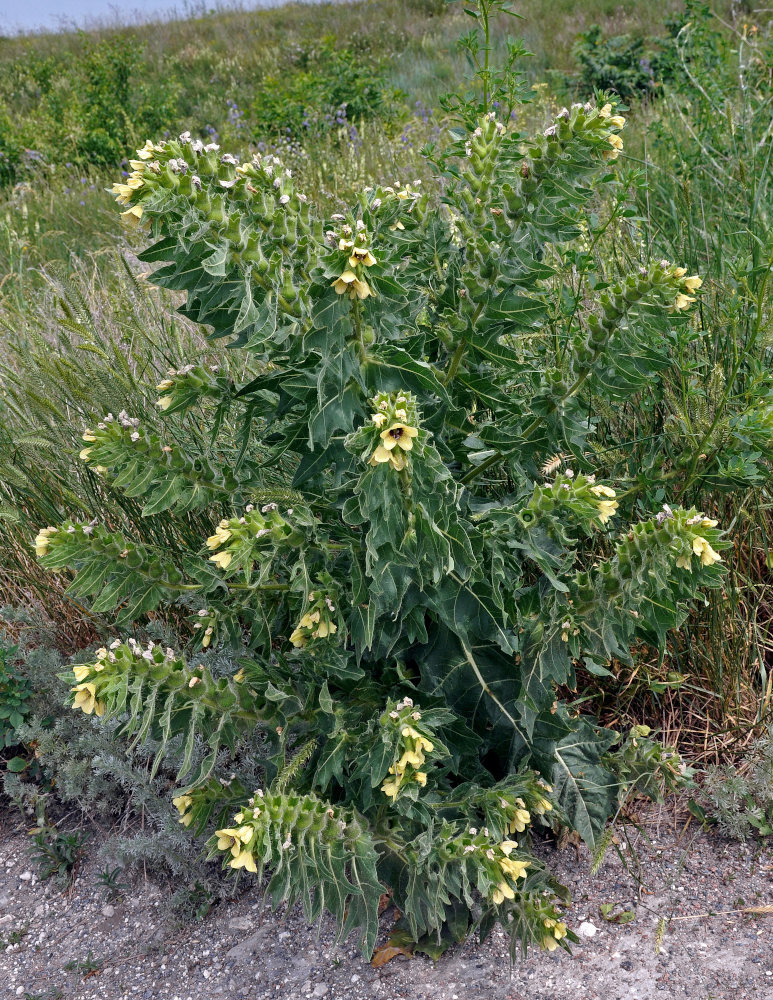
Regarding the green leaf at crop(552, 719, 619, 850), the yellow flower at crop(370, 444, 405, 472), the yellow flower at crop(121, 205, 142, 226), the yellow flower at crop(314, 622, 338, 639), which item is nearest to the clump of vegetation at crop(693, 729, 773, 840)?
the green leaf at crop(552, 719, 619, 850)

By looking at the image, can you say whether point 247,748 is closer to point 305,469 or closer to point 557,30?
point 305,469

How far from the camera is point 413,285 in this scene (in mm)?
2047

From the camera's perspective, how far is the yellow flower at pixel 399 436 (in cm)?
140

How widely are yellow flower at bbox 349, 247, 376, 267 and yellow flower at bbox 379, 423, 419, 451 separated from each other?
304 millimetres

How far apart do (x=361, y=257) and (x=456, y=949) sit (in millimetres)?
1789

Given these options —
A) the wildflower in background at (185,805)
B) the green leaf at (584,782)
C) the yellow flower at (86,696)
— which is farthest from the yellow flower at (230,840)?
the green leaf at (584,782)

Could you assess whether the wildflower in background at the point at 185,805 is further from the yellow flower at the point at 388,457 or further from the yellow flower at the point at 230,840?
the yellow flower at the point at 388,457

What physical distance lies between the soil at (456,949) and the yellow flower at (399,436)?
150cm

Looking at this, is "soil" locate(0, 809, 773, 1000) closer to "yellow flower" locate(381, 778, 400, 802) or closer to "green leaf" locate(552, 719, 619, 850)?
"green leaf" locate(552, 719, 619, 850)

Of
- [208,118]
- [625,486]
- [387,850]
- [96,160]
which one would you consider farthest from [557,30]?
[387,850]

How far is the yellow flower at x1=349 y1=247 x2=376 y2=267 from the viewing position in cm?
148

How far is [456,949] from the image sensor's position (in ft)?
7.36

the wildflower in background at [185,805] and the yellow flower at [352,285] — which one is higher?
the yellow flower at [352,285]

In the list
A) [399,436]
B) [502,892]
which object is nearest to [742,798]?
[502,892]
